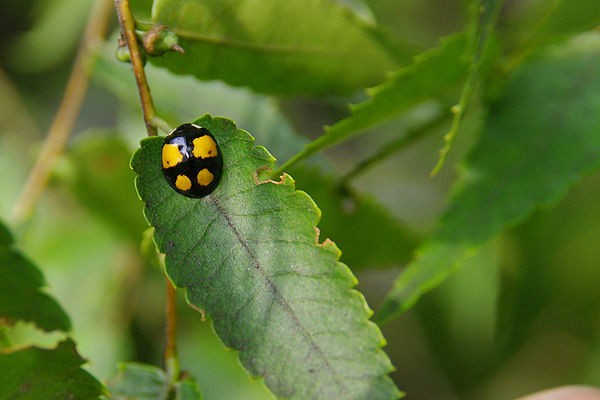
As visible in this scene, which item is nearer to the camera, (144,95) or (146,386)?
(144,95)

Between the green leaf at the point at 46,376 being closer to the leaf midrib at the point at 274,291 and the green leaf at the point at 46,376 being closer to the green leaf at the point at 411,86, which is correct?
the leaf midrib at the point at 274,291

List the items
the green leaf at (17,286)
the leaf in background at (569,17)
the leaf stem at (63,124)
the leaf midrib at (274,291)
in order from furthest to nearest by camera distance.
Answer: the leaf stem at (63,124) → the leaf in background at (569,17) → the green leaf at (17,286) → the leaf midrib at (274,291)

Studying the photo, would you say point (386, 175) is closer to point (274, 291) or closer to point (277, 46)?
point (277, 46)

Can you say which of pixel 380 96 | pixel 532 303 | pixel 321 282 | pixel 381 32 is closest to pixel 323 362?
pixel 321 282

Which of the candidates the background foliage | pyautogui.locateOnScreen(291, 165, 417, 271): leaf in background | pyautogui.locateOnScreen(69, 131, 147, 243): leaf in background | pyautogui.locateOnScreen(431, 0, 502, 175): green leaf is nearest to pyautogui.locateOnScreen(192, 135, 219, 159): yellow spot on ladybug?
the background foliage

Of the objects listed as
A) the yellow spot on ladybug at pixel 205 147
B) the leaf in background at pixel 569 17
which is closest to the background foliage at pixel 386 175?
the leaf in background at pixel 569 17

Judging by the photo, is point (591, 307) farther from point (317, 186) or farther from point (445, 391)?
point (317, 186)

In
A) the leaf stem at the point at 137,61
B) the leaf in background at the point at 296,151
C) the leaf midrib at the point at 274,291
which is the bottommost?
the leaf midrib at the point at 274,291

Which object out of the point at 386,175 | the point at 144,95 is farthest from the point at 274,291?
the point at 386,175
